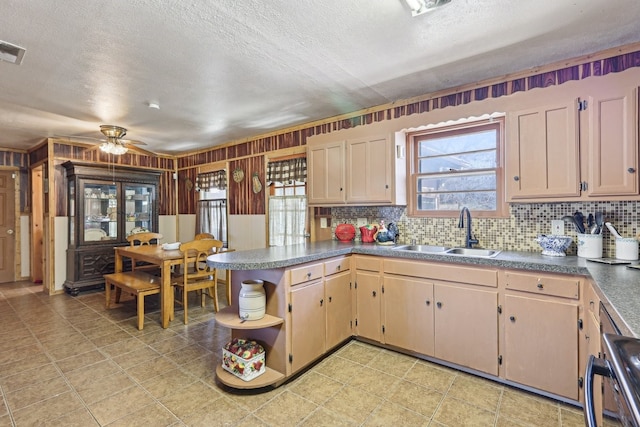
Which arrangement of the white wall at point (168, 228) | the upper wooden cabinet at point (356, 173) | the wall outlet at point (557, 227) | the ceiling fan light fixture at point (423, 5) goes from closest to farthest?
the ceiling fan light fixture at point (423, 5) < the wall outlet at point (557, 227) < the upper wooden cabinet at point (356, 173) < the white wall at point (168, 228)

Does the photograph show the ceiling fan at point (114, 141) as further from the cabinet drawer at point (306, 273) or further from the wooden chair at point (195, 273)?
the cabinet drawer at point (306, 273)

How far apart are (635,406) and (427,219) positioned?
8.41 feet

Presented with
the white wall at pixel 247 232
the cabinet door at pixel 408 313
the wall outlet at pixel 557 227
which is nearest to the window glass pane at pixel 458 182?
the wall outlet at pixel 557 227

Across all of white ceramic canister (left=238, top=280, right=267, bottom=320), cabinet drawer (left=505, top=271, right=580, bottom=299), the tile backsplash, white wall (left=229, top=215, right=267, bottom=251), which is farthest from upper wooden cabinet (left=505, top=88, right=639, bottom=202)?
white wall (left=229, top=215, right=267, bottom=251)

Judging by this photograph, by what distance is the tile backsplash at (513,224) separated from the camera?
229cm

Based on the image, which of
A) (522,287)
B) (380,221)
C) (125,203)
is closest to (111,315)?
(125,203)

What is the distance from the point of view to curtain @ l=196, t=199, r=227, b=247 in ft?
17.6

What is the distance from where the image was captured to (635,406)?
0.69 metres

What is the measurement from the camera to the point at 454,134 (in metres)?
3.10

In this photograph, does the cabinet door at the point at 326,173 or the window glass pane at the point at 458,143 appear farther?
the cabinet door at the point at 326,173

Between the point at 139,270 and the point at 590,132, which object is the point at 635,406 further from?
the point at 139,270

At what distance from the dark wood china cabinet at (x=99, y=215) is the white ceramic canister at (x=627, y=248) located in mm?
6026

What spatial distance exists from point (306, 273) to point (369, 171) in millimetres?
1313

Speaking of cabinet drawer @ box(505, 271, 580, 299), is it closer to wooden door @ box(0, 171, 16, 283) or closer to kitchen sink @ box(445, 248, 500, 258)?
kitchen sink @ box(445, 248, 500, 258)
